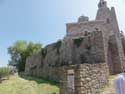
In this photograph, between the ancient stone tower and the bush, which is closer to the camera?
the ancient stone tower

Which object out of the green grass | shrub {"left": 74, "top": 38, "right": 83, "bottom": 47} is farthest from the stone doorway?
shrub {"left": 74, "top": 38, "right": 83, "bottom": 47}

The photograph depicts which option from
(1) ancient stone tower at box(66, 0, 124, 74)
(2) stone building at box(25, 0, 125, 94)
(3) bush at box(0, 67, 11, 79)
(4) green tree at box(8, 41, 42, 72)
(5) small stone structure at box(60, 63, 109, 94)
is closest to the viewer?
(5) small stone structure at box(60, 63, 109, 94)

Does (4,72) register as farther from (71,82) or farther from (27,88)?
(71,82)

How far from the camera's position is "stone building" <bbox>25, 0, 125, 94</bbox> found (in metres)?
7.75

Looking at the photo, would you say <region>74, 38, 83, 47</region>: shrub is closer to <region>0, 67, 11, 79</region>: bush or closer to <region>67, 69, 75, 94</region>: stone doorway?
<region>0, 67, 11, 79</region>: bush

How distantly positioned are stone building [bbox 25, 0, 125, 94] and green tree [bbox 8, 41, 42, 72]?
7.25 meters

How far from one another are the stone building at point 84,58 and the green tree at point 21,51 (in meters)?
7.25

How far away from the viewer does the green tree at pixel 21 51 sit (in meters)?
31.0

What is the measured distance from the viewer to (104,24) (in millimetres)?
19969

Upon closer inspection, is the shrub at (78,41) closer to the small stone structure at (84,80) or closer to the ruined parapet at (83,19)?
the small stone structure at (84,80)

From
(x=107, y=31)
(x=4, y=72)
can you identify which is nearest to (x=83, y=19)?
(x=107, y=31)

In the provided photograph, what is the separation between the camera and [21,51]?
105ft

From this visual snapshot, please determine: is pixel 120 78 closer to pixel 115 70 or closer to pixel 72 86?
pixel 72 86

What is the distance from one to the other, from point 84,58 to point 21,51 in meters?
18.0
